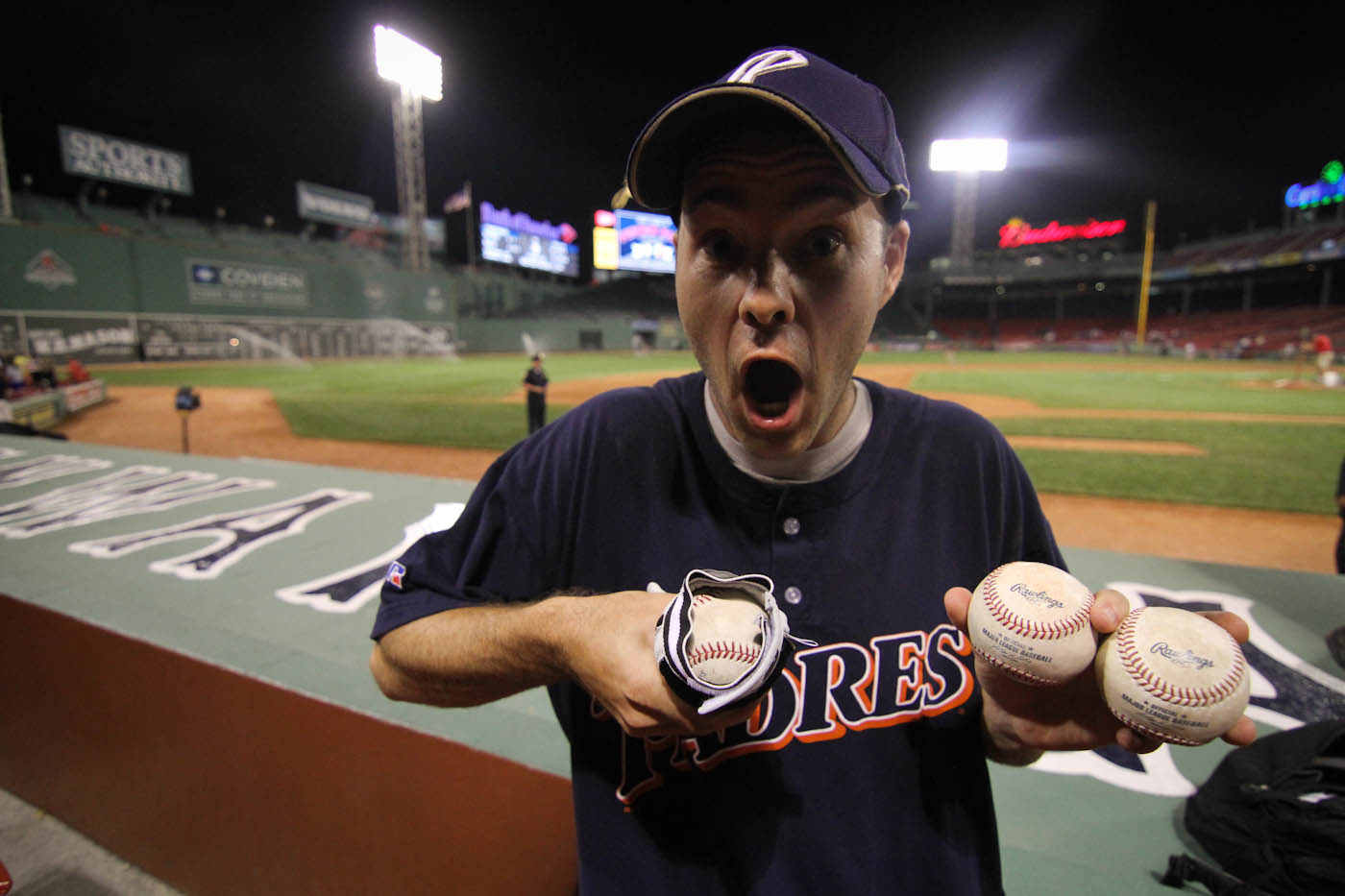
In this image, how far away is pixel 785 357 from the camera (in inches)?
40.5

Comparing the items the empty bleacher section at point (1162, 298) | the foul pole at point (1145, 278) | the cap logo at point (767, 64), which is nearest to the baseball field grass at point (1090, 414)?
the cap logo at point (767, 64)

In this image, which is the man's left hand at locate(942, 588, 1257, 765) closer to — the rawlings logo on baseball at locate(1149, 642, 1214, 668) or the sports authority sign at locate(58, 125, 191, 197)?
the rawlings logo on baseball at locate(1149, 642, 1214, 668)

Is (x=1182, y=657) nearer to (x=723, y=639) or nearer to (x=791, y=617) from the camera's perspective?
(x=791, y=617)

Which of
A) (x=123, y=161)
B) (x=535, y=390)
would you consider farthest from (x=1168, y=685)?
(x=123, y=161)

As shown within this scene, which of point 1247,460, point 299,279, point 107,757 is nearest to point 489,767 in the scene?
point 107,757

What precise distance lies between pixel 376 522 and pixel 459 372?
73.3ft

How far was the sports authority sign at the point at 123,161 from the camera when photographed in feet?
89.7

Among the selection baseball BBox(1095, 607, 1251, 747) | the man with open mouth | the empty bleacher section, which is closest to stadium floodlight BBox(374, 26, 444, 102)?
the man with open mouth

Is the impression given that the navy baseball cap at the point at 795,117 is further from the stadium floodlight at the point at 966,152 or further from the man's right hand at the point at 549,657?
the stadium floodlight at the point at 966,152

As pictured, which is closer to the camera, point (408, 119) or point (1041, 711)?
point (1041, 711)

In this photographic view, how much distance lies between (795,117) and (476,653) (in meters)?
0.95

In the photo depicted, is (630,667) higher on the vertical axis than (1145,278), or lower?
lower

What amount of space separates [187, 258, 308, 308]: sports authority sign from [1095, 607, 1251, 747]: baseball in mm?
35761

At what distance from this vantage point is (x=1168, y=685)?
86 centimetres
